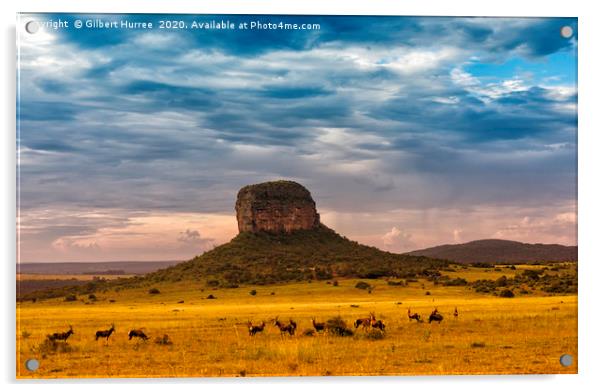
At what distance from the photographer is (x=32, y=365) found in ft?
58.9

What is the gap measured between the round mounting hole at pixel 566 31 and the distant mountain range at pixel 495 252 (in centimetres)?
576

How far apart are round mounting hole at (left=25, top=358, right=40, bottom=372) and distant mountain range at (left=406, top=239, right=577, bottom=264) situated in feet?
37.6

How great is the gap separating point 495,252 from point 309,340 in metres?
7.59

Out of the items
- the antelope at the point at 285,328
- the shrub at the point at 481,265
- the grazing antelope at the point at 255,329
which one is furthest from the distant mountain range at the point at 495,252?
the grazing antelope at the point at 255,329

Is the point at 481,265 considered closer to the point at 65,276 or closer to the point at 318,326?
the point at 318,326

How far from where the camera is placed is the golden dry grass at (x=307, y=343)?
59.4ft

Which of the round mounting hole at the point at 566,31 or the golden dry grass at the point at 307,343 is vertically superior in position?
the round mounting hole at the point at 566,31

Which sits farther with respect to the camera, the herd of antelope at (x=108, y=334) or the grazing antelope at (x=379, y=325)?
the grazing antelope at (x=379, y=325)

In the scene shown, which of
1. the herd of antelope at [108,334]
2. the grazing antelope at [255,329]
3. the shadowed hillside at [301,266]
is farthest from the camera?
the shadowed hillside at [301,266]

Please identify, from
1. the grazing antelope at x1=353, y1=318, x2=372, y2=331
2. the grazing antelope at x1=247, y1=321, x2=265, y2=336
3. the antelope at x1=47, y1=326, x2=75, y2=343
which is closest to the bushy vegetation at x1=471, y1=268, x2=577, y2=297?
the grazing antelope at x1=353, y1=318, x2=372, y2=331

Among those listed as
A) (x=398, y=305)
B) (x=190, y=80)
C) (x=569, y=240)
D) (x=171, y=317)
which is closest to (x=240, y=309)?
(x=171, y=317)

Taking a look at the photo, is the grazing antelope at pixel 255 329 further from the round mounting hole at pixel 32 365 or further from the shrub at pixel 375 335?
the round mounting hole at pixel 32 365

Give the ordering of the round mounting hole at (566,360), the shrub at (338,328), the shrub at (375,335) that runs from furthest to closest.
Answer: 1. the shrub at (338,328)
2. the shrub at (375,335)
3. the round mounting hole at (566,360)

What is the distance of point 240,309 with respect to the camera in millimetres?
30016
